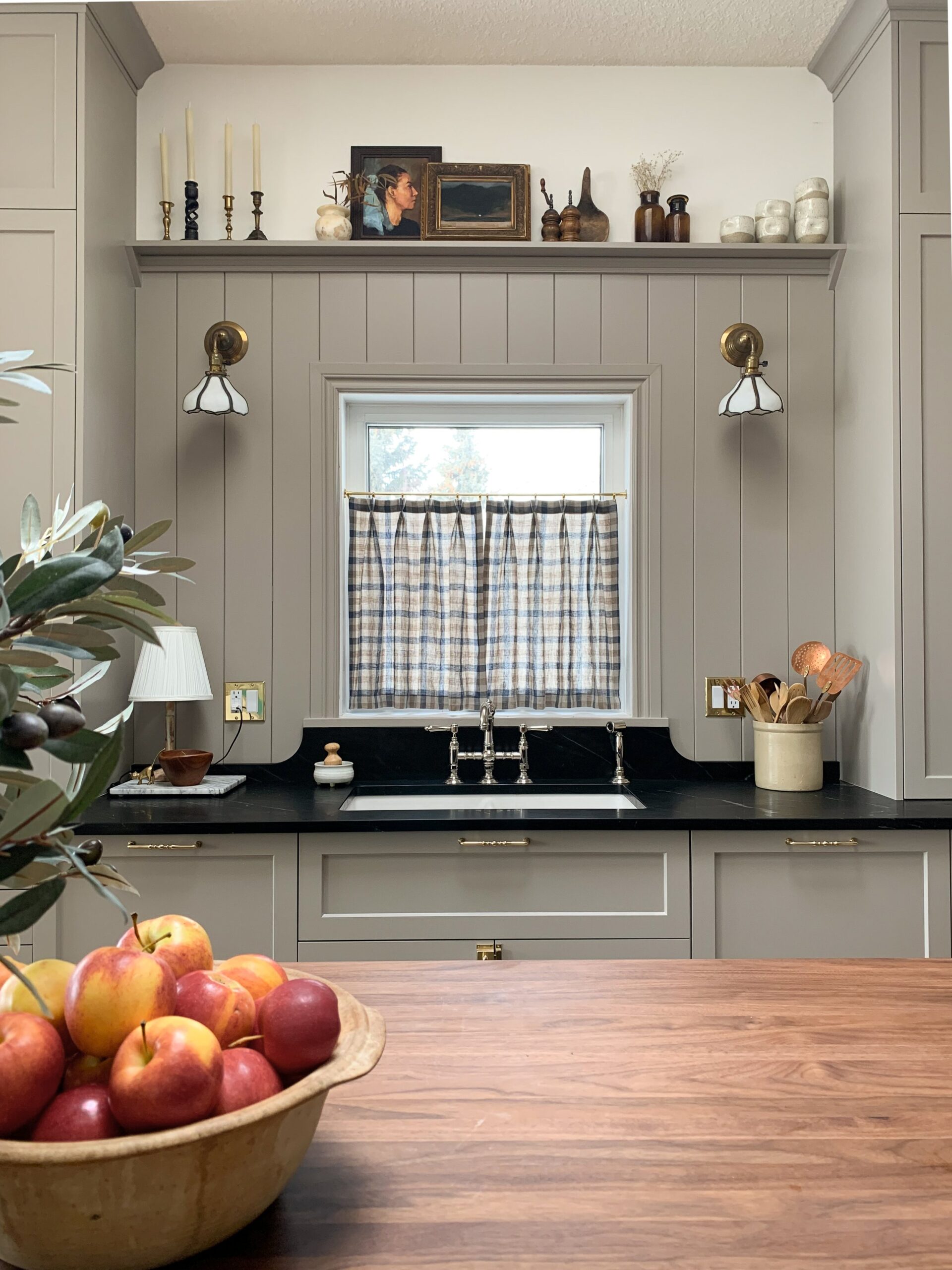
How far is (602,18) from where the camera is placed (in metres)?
2.64

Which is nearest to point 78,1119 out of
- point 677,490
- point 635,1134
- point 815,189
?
point 635,1134

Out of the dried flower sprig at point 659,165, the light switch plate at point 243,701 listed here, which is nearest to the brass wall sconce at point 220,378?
the light switch plate at point 243,701

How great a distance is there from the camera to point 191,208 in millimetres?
2729

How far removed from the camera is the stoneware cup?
2533 mm

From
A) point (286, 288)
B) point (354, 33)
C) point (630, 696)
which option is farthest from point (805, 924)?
point (354, 33)

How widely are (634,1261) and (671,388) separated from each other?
2526mm

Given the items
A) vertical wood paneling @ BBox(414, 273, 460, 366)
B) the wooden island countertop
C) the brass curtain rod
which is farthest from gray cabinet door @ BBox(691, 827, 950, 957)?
vertical wood paneling @ BBox(414, 273, 460, 366)

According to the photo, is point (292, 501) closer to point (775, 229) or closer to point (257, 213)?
point (257, 213)

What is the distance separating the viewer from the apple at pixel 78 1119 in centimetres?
53

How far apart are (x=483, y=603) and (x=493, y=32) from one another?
1.66 metres

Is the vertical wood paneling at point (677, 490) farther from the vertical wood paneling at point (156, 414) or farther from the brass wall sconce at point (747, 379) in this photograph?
the vertical wood paneling at point (156, 414)

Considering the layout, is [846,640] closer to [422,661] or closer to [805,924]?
[805,924]

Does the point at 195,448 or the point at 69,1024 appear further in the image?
the point at 195,448

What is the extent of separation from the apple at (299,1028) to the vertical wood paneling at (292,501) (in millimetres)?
2168
